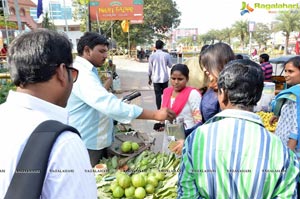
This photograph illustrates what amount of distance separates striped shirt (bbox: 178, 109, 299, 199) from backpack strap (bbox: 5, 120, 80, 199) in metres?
0.70

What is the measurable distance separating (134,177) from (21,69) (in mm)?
1484

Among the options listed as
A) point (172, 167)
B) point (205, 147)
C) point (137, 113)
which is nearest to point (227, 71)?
point (205, 147)

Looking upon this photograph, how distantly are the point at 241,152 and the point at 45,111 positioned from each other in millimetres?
823

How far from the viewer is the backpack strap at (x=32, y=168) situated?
80 centimetres

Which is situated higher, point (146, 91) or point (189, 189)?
point (189, 189)

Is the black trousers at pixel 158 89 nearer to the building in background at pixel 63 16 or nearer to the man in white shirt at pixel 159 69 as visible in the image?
the man in white shirt at pixel 159 69

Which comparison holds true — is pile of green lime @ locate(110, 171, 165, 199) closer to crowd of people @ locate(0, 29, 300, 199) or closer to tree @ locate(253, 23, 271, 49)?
crowd of people @ locate(0, 29, 300, 199)

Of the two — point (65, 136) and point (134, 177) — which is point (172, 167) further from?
point (65, 136)

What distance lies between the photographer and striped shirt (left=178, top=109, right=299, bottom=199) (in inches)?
47.6

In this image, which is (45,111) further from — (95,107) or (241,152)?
(95,107)

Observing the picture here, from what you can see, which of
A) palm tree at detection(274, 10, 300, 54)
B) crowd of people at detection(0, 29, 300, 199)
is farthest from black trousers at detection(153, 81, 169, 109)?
palm tree at detection(274, 10, 300, 54)

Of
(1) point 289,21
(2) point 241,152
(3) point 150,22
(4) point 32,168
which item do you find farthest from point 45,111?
(1) point 289,21

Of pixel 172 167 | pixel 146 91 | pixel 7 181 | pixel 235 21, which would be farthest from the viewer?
pixel 235 21

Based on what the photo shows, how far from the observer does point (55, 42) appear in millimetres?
1003
